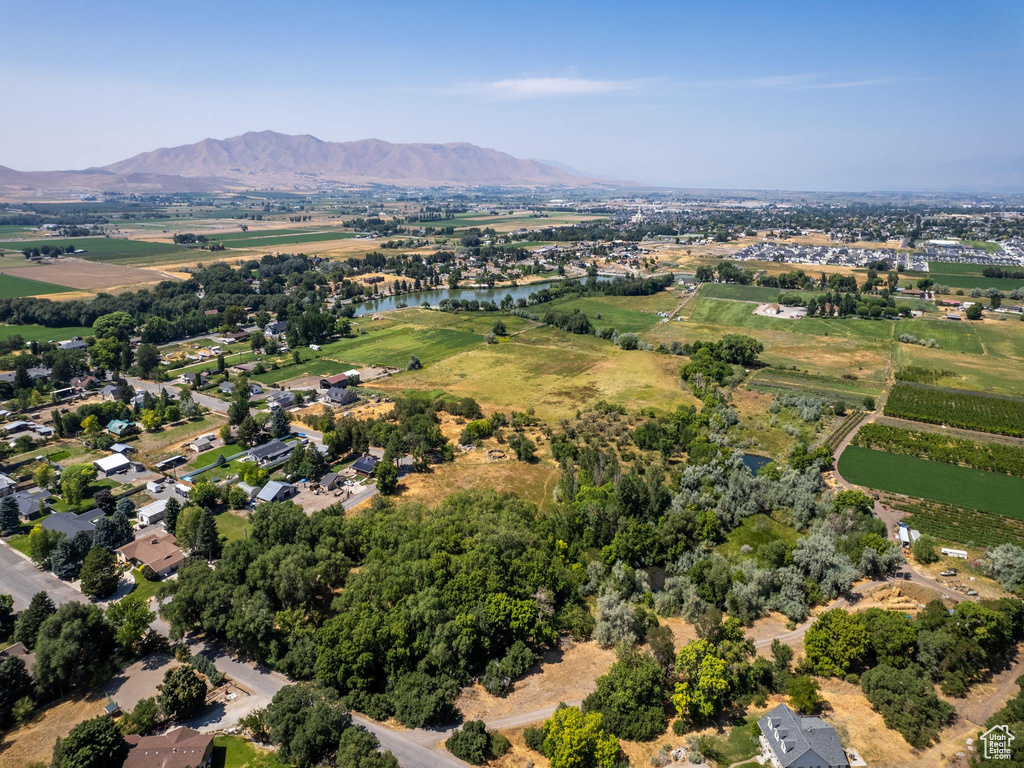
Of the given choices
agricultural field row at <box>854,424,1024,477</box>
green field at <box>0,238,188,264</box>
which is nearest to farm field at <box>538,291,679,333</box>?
agricultural field row at <box>854,424,1024,477</box>

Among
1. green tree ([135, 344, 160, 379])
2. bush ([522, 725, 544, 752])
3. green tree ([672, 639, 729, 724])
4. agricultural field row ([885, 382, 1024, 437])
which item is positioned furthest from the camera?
green tree ([135, 344, 160, 379])

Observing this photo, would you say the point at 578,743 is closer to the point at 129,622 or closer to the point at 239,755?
the point at 239,755

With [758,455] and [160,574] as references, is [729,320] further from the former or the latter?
[160,574]

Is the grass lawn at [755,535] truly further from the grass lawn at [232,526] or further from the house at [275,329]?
the house at [275,329]

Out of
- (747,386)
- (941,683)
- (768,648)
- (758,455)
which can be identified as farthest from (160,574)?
(747,386)

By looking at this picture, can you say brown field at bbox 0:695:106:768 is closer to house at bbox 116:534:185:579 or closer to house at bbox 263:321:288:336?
house at bbox 116:534:185:579

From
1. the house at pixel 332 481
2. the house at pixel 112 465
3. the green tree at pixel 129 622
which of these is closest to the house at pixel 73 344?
the house at pixel 112 465
